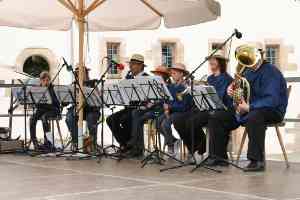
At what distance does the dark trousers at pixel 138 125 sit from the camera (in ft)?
29.7

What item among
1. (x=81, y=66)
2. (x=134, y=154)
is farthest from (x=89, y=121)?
(x=134, y=154)

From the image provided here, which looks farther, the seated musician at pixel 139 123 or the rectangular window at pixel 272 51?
the rectangular window at pixel 272 51

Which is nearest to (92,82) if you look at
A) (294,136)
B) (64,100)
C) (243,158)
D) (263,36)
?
(64,100)

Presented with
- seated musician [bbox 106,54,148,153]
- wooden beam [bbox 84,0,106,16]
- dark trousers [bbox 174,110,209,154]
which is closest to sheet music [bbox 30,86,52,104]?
seated musician [bbox 106,54,148,153]

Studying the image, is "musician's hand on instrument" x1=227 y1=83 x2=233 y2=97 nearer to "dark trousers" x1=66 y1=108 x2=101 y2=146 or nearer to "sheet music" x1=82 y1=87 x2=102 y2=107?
"sheet music" x1=82 y1=87 x2=102 y2=107

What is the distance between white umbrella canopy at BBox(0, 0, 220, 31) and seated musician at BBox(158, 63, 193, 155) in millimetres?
1424

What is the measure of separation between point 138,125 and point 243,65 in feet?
6.63

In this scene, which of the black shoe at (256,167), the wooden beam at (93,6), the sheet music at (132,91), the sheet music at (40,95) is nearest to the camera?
the black shoe at (256,167)

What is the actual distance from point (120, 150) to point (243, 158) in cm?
162

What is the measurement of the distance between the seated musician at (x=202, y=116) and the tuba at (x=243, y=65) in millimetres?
436

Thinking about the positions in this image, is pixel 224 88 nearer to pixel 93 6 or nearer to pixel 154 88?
pixel 154 88

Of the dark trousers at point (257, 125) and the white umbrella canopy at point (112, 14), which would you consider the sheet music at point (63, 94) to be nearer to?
the white umbrella canopy at point (112, 14)

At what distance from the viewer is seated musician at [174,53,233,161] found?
26.2ft

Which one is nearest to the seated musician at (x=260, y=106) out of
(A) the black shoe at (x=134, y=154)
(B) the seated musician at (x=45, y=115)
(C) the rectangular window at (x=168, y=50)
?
(A) the black shoe at (x=134, y=154)
